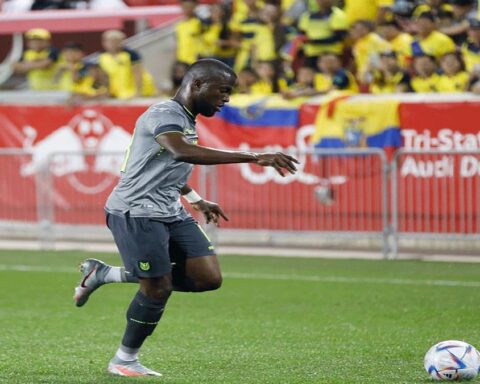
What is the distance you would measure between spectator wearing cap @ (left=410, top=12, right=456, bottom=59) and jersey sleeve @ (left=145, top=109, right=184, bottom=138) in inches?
396

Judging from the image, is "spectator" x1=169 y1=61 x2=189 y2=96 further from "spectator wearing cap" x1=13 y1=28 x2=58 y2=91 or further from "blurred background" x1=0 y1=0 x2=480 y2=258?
"spectator wearing cap" x1=13 y1=28 x2=58 y2=91

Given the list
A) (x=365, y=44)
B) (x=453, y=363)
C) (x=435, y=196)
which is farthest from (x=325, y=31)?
(x=453, y=363)

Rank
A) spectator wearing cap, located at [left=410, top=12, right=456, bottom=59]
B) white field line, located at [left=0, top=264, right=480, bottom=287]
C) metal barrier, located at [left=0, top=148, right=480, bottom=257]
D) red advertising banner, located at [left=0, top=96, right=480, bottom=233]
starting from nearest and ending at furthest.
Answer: white field line, located at [left=0, top=264, right=480, bottom=287], metal barrier, located at [left=0, top=148, right=480, bottom=257], red advertising banner, located at [left=0, top=96, right=480, bottom=233], spectator wearing cap, located at [left=410, top=12, right=456, bottom=59]

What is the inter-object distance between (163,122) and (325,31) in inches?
439

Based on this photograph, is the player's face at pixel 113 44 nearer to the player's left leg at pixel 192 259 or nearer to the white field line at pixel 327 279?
the white field line at pixel 327 279

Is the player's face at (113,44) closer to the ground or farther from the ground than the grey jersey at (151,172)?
closer to the ground

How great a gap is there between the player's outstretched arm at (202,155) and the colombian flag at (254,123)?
971 centimetres

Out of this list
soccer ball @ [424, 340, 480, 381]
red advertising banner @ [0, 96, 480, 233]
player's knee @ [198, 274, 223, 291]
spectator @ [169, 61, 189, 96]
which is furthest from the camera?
spectator @ [169, 61, 189, 96]

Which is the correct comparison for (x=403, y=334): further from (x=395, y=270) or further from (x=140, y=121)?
(x=395, y=270)

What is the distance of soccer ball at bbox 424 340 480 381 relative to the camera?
7656 millimetres

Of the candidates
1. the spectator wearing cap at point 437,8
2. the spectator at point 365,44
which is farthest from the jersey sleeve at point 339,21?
the spectator wearing cap at point 437,8

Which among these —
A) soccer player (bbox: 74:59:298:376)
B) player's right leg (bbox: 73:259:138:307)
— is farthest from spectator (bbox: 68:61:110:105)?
soccer player (bbox: 74:59:298:376)

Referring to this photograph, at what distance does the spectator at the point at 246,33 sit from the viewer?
65.0 ft

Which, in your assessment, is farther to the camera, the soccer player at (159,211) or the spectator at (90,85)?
the spectator at (90,85)
